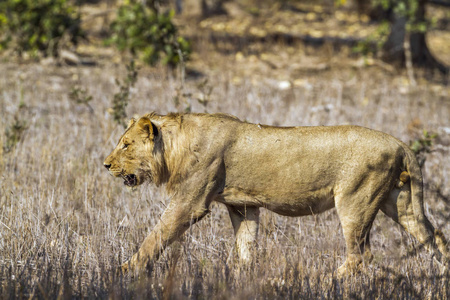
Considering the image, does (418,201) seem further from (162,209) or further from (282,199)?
(162,209)

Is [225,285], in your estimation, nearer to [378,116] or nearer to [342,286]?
[342,286]

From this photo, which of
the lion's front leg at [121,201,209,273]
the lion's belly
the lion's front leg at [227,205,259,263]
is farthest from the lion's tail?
the lion's front leg at [121,201,209,273]

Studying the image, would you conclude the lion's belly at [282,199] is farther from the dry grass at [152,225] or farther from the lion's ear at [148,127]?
the lion's ear at [148,127]

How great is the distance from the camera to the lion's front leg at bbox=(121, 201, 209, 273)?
379 centimetres

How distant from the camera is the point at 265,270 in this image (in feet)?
11.7

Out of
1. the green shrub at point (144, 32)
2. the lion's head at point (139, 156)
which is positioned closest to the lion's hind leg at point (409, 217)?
the lion's head at point (139, 156)

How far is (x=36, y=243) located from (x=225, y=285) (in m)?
1.43

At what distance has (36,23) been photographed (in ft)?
36.8

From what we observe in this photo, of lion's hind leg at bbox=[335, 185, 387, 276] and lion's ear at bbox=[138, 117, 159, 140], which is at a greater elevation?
lion's ear at bbox=[138, 117, 159, 140]

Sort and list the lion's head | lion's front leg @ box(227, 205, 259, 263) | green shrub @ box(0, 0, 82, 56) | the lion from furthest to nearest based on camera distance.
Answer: green shrub @ box(0, 0, 82, 56), lion's front leg @ box(227, 205, 259, 263), the lion's head, the lion

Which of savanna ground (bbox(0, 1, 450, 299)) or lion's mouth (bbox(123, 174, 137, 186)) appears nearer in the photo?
savanna ground (bbox(0, 1, 450, 299))

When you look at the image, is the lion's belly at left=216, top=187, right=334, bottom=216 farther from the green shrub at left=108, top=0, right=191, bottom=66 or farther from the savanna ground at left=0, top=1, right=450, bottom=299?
the green shrub at left=108, top=0, right=191, bottom=66

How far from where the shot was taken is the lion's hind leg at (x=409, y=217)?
4141 millimetres

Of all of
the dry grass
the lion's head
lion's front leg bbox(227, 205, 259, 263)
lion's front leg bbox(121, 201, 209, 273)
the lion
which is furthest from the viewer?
lion's front leg bbox(227, 205, 259, 263)
